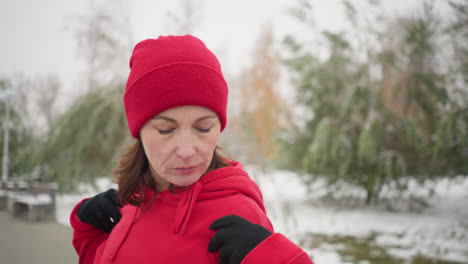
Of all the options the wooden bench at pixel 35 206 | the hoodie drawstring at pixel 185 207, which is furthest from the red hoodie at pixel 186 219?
the wooden bench at pixel 35 206

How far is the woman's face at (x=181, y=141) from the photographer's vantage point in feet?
3.29

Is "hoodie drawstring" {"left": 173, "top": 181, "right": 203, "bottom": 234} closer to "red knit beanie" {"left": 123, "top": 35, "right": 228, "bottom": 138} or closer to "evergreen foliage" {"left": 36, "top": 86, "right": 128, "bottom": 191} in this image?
"red knit beanie" {"left": 123, "top": 35, "right": 228, "bottom": 138}

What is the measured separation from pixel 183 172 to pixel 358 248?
173 inches

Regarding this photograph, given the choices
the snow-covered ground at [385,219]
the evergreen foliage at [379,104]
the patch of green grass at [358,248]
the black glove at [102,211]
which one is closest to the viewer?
the black glove at [102,211]

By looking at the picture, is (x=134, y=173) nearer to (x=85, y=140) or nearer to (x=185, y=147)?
(x=185, y=147)

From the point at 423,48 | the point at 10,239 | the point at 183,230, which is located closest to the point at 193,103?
the point at 183,230

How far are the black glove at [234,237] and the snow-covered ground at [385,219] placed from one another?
332 centimetres

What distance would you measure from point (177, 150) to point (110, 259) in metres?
0.44

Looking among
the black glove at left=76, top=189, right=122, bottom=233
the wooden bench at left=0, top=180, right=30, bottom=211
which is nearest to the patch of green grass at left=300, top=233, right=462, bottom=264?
the black glove at left=76, top=189, right=122, bottom=233

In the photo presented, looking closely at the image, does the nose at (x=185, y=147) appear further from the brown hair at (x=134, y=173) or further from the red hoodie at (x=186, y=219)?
the brown hair at (x=134, y=173)

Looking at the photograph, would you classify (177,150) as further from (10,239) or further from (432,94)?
(432,94)

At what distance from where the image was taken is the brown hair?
1.20m

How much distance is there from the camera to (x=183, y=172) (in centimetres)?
103

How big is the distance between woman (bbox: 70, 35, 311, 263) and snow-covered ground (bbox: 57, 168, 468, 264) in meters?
3.25
